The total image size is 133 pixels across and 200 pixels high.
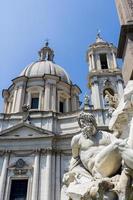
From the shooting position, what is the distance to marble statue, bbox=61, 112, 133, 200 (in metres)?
3.06

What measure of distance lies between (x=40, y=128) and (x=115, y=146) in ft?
65.8

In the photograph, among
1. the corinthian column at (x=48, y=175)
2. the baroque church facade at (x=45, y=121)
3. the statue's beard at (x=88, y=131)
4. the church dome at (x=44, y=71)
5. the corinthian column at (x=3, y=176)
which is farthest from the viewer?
the church dome at (x=44, y=71)

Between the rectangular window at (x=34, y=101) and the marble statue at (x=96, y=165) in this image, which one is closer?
the marble statue at (x=96, y=165)

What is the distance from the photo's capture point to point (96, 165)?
11.5 ft

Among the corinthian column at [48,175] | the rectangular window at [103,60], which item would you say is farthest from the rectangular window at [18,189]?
the rectangular window at [103,60]

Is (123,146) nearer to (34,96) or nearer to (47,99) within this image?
(47,99)

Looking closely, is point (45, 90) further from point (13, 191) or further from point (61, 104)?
point (13, 191)

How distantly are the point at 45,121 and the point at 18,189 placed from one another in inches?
252

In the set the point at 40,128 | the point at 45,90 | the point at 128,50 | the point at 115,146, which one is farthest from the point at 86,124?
the point at 45,90

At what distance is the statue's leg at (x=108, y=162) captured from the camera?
3338 mm

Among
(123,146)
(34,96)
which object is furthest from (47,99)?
(123,146)

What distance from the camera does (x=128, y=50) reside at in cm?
504

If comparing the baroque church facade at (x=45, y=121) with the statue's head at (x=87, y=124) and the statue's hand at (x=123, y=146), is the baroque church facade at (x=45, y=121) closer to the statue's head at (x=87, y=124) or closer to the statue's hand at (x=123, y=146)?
the statue's head at (x=87, y=124)

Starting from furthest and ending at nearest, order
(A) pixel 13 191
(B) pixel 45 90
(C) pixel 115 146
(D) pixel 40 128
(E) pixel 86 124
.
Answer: (B) pixel 45 90 < (D) pixel 40 128 < (A) pixel 13 191 < (E) pixel 86 124 < (C) pixel 115 146
